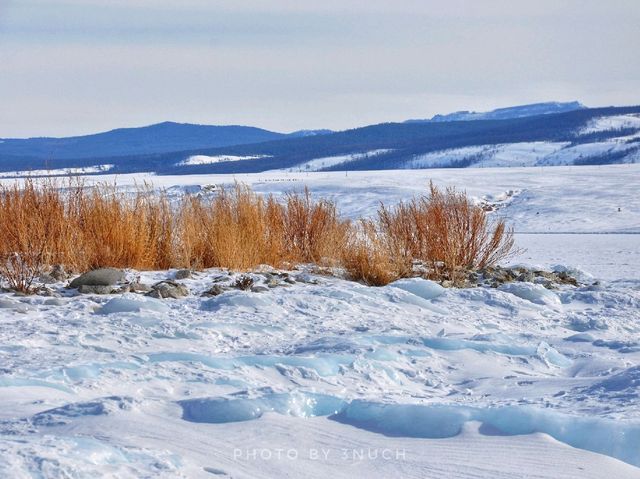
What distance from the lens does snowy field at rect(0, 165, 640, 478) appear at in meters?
3.45

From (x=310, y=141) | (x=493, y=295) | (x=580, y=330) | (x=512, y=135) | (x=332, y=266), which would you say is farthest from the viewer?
(x=310, y=141)

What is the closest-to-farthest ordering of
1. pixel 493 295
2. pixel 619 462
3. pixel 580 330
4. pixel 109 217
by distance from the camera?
pixel 619 462
pixel 580 330
pixel 493 295
pixel 109 217

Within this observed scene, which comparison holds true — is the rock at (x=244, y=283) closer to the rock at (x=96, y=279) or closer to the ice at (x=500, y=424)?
the rock at (x=96, y=279)

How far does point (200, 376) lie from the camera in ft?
15.8

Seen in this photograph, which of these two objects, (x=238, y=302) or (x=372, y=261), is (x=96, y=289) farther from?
(x=372, y=261)

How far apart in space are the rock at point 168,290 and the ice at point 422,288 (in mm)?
2060

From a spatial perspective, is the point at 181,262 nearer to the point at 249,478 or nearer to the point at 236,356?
the point at 236,356

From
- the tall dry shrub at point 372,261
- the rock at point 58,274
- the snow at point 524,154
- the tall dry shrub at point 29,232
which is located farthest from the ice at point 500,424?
the snow at point 524,154

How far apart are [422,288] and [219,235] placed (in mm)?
2507

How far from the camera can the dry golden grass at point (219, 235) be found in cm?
873

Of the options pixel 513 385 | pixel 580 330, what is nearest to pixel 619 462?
pixel 513 385

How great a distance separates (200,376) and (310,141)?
196m

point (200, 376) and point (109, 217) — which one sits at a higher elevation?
point (109, 217)

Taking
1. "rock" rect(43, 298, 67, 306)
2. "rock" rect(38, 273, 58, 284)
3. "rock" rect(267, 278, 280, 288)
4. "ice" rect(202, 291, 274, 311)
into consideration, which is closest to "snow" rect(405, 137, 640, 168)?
"rock" rect(267, 278, 280, 288)
